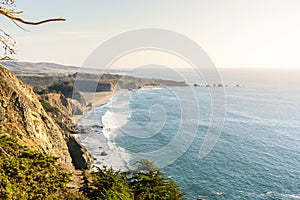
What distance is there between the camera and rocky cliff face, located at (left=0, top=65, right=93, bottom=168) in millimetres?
25500

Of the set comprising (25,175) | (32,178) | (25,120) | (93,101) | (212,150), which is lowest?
(212,150)

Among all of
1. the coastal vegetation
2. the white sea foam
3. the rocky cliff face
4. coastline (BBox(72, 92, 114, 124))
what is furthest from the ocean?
the coastal vegetation

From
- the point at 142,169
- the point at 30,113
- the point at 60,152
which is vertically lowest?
the point at 142,169

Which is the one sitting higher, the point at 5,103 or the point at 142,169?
the point at 5,103

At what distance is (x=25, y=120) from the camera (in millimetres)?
28250

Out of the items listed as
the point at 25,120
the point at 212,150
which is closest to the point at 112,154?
the point at 212,150

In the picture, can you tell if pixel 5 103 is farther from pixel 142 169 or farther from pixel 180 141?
pixel 180 141

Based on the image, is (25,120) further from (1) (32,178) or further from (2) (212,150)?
(2) (212,150)

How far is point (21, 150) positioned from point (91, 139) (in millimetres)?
48854

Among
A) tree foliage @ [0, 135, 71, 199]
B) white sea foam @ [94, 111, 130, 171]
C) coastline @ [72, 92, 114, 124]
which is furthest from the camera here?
coastline @ [72, 92, 114, 124]

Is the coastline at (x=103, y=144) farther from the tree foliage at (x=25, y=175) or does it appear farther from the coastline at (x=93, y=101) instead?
the tree foliage at (x=25, y=175)

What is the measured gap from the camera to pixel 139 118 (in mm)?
77938

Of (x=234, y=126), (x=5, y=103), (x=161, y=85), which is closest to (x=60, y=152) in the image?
(x=5, y=103)

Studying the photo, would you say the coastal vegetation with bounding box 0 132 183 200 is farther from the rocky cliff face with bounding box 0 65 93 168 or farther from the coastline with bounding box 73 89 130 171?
the coastline with bounding box 73 89 130 171
